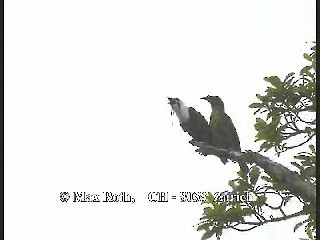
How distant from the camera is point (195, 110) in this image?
4.50ft

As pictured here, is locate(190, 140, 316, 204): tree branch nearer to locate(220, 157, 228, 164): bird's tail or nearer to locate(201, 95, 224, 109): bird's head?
locate(220, 157, 228, 164): bird's tail

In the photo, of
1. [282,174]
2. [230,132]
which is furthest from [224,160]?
[282,174]

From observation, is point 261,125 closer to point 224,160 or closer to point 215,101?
point 224,160

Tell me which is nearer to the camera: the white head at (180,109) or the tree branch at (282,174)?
the tree branch at (282,174)

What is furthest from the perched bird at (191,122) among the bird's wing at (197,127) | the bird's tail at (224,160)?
the bird's tail at (224,160)

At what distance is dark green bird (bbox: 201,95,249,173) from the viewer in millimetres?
1198

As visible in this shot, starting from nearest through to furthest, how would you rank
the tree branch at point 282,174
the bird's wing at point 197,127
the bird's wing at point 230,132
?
1. the tree branch at point 282,174
2. the bird's wing at point 230,132
3. the bird's wing at point 197,127

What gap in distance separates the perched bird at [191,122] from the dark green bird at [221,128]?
2 centimetres

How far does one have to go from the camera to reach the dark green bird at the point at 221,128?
1198mm

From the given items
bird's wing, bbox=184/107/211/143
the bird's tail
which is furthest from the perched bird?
the bird's tail

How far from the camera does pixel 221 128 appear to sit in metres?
1.31

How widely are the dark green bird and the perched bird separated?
2 cm

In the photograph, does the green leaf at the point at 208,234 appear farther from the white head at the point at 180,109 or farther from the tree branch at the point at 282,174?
the white head at the point at 180,109

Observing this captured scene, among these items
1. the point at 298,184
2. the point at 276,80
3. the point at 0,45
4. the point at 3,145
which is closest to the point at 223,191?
the point at 298,184
